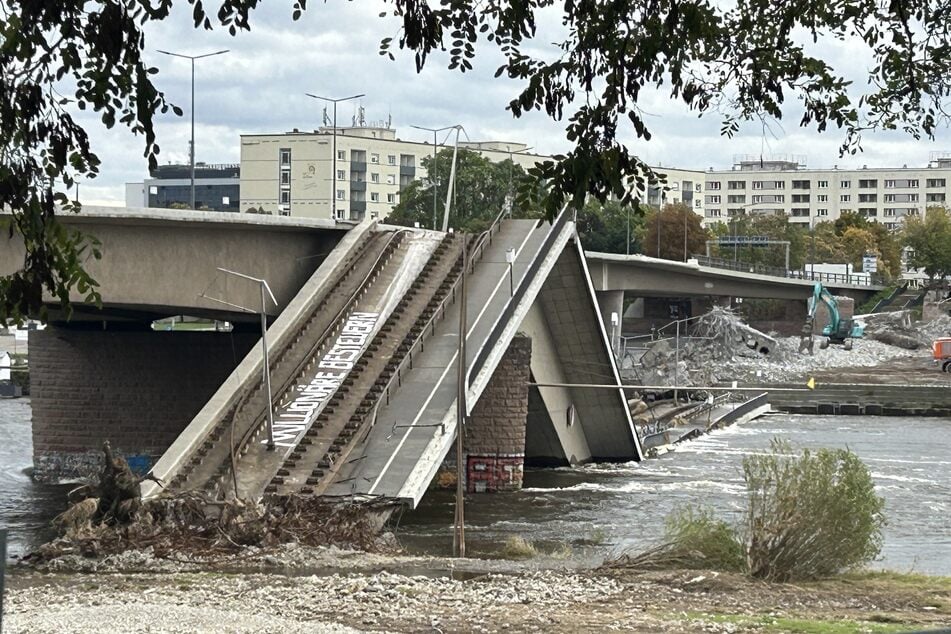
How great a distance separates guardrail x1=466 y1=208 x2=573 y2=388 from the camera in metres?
41.7

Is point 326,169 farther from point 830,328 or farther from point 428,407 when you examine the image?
point 428,407

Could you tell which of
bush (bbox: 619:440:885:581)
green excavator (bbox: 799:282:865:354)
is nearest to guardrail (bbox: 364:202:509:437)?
bush (bbox: 619:440:885:581)

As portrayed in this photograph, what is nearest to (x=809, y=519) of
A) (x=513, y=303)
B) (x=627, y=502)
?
(x=627, y=502)

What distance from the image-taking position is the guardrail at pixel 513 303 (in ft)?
137

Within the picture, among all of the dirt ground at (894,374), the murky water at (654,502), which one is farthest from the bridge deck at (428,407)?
the dirt ground at (894,374)

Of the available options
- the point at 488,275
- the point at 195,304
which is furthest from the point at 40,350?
the point at 488,275

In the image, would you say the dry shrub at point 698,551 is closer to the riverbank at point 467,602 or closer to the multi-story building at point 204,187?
the riverbank at point 467,602

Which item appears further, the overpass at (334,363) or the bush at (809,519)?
the overpass at (334,363)

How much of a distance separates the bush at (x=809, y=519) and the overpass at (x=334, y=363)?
1104 cm

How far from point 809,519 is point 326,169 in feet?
325

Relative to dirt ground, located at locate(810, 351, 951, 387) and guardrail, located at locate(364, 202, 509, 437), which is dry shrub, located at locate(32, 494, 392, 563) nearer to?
guardrail, located at locate(364, 202, 509, 437)

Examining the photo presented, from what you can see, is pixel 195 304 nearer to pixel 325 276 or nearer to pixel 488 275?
pixel 325 276

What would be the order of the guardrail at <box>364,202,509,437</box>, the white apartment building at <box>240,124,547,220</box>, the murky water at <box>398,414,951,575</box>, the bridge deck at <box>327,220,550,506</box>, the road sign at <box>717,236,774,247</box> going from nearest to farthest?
the bridge deck at <box>327,220,550,506</box>, the murky water at <box>398,414,951,575</box>, the guardrail at <box>364,202,509,437</box>, the white apartment building at <box>240,124,547,220</box>, the road sign at <box>717,236,774,247</box>

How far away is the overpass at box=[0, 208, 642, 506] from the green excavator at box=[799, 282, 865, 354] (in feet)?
231
